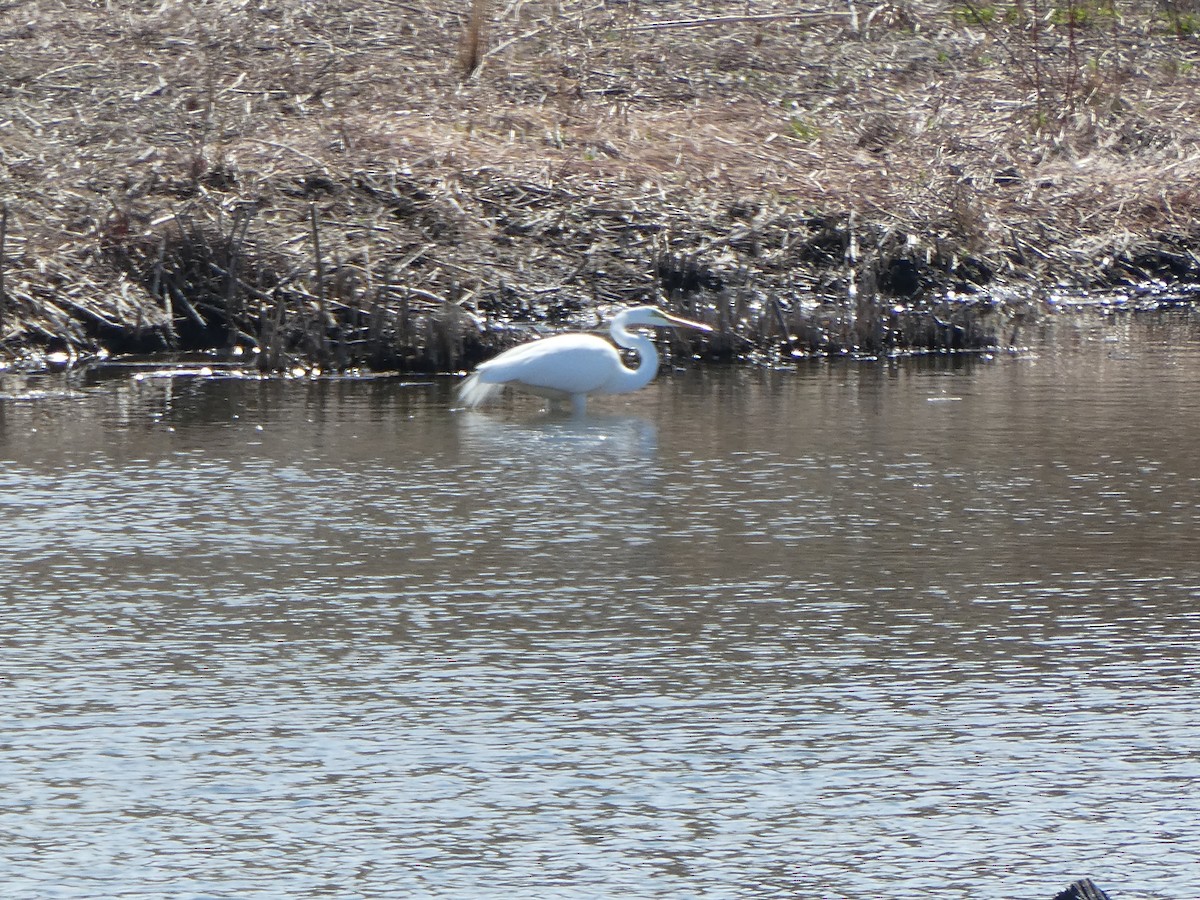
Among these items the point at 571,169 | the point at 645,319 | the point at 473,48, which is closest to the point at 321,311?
the point at 645,319

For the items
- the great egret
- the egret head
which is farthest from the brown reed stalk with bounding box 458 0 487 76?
the great egret

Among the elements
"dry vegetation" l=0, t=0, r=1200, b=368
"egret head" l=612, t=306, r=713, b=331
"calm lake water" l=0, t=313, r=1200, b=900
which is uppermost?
"dry vegetation" l=0, t=0, r=1200, b=368

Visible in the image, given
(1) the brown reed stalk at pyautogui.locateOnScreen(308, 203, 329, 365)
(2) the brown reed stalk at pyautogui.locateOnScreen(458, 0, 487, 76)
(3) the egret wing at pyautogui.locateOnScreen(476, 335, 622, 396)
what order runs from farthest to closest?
1. (2) the brown reed stalk at pyautogui.locateOnScreen(458, 0, 487, 76)
2. (1) the brown reed stalk at pyautogui.locateOnScreen(308, 203, 329, 365)
3. (3) the egret wing at pyautogui.locateOnScreen(476, 335, 622, 396)

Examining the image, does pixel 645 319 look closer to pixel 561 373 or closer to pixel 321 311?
pixel 561 373

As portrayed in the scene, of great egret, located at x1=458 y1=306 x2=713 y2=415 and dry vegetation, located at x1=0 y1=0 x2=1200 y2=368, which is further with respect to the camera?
dry vegetation, located at x1=0 y1=0 x2=1200 y2=368

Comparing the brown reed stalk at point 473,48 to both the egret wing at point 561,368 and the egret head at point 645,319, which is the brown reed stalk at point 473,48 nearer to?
the egret head at point 645,319

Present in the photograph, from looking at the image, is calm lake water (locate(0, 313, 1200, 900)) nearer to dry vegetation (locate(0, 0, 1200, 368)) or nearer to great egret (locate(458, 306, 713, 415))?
great egret (locate(458, 306, 713, 415))

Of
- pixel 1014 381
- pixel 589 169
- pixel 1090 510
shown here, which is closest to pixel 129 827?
pixel 1090 510

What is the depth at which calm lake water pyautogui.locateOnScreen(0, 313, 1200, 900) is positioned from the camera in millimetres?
4125

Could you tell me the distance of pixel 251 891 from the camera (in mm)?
3926

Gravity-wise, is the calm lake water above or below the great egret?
below

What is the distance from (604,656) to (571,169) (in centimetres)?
1064

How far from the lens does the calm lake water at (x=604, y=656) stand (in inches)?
162

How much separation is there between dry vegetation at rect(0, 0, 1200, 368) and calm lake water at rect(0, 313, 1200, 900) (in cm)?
334
